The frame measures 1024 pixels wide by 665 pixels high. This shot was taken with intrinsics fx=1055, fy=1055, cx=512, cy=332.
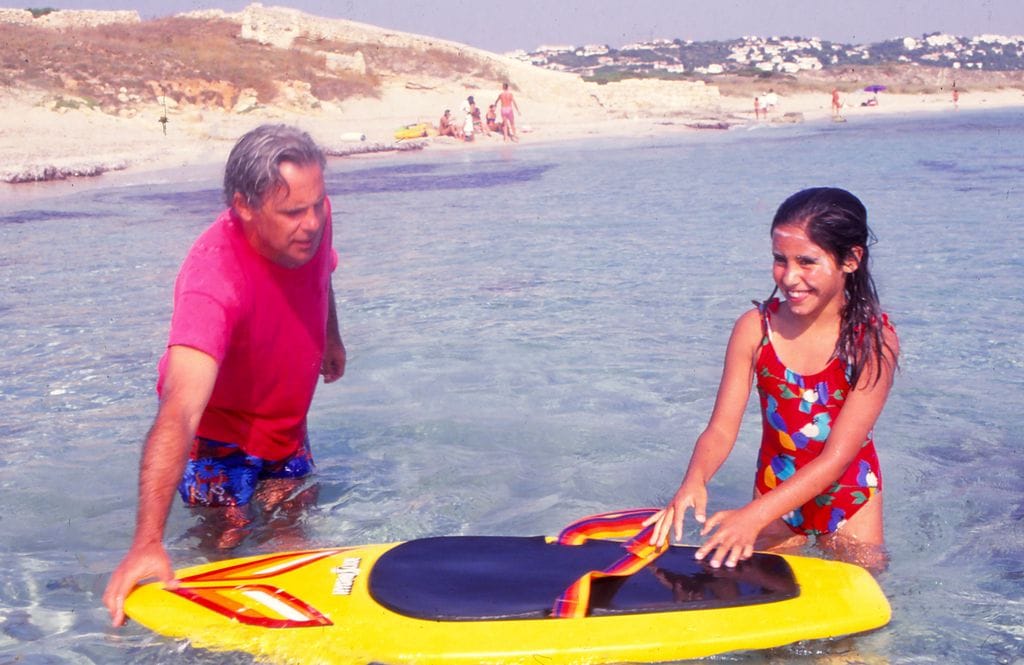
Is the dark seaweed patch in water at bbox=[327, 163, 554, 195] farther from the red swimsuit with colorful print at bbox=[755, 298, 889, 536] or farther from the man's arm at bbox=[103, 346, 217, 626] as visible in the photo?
the man's arm at bbox=[103, 346, 217, 626]

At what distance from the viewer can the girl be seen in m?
3.06

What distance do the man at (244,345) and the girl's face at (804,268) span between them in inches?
56.1

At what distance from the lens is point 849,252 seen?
3.12 m

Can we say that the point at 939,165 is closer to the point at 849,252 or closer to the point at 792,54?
the point at 849,252

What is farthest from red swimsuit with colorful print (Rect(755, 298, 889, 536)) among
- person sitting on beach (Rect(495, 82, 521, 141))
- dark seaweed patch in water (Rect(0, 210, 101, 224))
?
person sitting on beach (Rect(495, 82, 521, 141))

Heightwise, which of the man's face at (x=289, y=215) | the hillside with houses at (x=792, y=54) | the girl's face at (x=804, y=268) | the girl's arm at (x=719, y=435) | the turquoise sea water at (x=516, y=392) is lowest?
the turquoise sea water at (x=516, y=392)

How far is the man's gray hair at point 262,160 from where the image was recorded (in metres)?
3.16

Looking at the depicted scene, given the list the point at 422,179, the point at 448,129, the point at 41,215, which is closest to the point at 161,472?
the point at 41,215

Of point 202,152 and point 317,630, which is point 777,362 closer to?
point 317,630

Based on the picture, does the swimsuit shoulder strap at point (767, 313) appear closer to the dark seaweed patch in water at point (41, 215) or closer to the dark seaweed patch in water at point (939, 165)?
the dark seaweed patch in water at point (41, 215)

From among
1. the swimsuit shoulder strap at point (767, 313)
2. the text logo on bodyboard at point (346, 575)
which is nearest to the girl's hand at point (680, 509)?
the swimsuit shoulder strap at point (767, 313)

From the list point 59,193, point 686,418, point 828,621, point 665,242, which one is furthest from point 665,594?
point 59,193

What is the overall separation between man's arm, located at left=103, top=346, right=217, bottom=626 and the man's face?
1.76 feet

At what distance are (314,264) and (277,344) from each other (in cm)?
31
